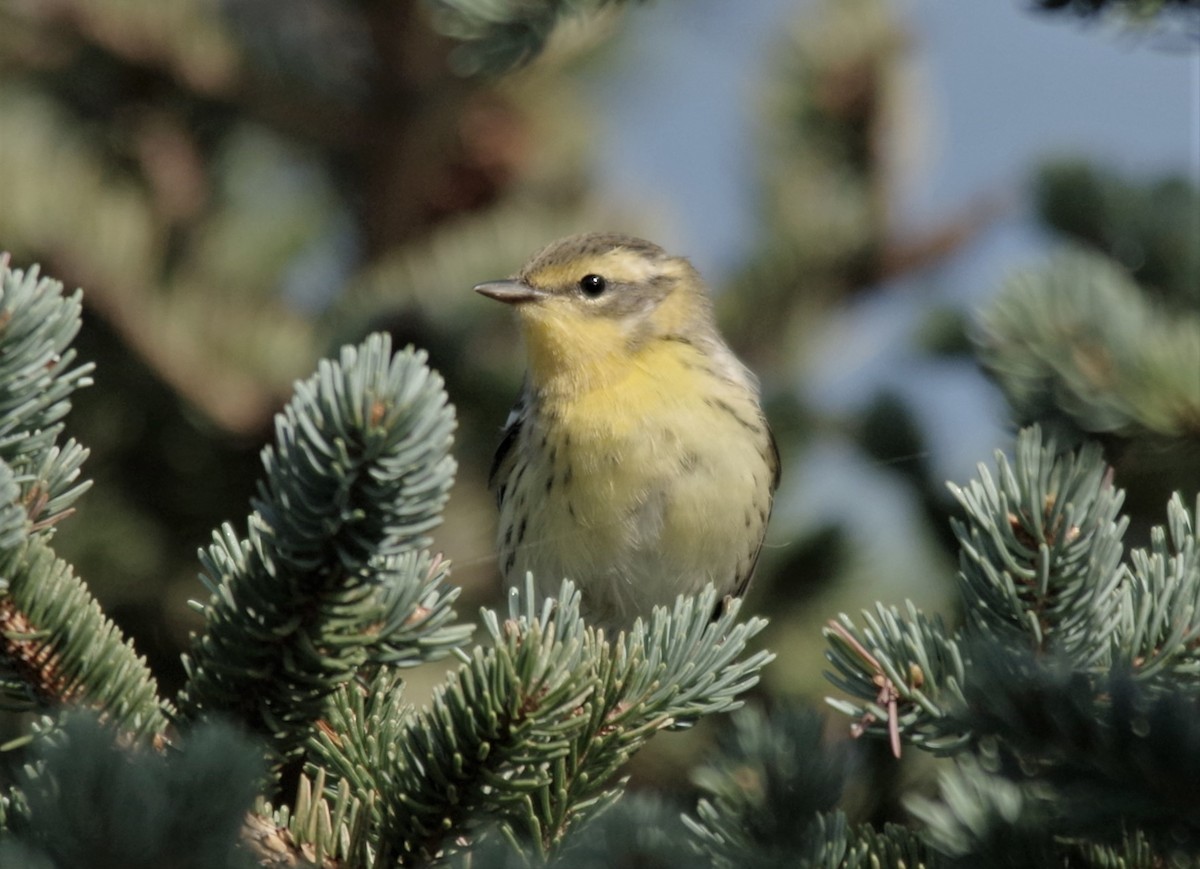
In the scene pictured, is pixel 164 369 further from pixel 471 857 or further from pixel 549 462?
pixel 471 857

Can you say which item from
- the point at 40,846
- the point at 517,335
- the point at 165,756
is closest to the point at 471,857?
the point at 165,756

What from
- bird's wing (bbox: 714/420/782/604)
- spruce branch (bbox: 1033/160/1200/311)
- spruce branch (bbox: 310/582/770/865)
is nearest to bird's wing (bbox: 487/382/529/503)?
bird's wing (bbox: 714/420/782/604)

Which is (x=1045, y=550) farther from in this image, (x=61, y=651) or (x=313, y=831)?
(x=61, y=651)

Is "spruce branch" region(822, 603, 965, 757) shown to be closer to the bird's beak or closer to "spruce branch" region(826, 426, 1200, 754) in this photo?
"spruce branch" region(826, 426, 1200, 754)

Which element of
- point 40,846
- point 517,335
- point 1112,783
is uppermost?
point 517,335

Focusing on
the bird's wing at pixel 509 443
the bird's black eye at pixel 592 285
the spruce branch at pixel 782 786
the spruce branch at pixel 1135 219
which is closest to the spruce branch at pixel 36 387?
the spruce branch at pixel 782 786

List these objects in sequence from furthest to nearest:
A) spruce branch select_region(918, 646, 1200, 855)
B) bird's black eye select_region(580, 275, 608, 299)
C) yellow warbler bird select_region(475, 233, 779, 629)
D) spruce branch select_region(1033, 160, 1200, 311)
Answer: bird's black eye select_region(580, 275, 608, 299), yellow warbler bird select_region(475, 233, 779, 629), spruce branch select_region(1033, 160, 1200, 311), spruce branch select_region(918, 646, 1200, 855)
